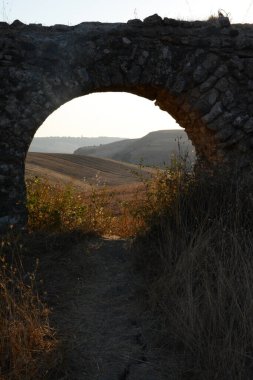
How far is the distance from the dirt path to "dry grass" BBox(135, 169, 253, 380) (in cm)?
19

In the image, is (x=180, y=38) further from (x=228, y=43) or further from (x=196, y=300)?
(x=196, y=300)

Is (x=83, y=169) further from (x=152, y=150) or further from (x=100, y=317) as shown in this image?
(x=152, y=150)

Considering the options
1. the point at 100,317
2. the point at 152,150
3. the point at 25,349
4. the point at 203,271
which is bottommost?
the point at 100,317

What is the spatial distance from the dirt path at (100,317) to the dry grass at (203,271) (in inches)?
7.5

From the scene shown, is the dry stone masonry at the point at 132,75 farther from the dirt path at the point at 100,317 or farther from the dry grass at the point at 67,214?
the dirt path at the point at 100,317

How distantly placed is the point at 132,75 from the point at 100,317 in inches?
142

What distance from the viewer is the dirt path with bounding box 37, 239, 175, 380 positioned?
3.43m

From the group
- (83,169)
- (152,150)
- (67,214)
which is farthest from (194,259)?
(152,150)

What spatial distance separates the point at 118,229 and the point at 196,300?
142 inches

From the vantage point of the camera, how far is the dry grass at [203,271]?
3367 mm

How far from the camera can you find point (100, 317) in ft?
13.9

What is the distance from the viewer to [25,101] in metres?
6.31

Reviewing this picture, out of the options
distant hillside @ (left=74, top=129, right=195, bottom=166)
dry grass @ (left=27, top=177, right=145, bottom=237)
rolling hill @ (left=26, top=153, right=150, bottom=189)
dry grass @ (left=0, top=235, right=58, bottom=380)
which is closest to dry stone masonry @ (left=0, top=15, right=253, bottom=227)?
dry grass @ (left=27, top=177, right=145, bottom=237)

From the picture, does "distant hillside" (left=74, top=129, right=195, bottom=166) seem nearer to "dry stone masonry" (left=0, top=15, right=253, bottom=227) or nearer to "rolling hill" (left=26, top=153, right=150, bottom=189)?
"rolling hill" (left=26, top=153, right=150, bottom=189)
